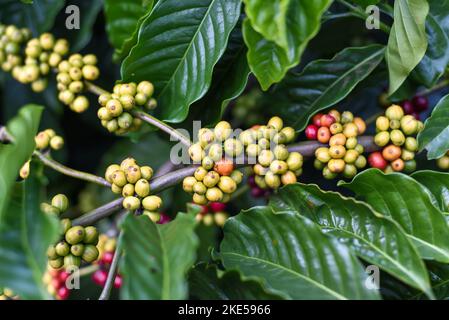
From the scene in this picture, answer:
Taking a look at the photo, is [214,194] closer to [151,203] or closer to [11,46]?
[151,203]

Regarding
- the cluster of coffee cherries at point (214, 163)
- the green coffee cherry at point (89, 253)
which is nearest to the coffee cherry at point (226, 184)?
the cluster of coffee cherries at point (214, 163)

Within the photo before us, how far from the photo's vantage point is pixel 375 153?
147 centimetres

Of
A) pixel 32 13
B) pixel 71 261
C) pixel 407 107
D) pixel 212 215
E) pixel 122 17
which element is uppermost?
pixel 32 13

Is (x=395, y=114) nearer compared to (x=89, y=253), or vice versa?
(x=89, y=253)

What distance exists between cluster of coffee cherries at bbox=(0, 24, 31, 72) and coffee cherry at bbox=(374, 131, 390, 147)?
1061 mm

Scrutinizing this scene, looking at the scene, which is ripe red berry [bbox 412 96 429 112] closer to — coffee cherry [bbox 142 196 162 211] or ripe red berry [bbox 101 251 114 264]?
coffee cherry [bbox 142 196 162 211]

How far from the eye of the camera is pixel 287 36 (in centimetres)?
116

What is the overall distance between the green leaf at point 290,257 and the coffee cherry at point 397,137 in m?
0.35

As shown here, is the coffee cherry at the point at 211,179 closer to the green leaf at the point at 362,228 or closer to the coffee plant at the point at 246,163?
the coffee plant at the point at 246,163

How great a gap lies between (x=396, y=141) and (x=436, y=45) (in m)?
0.28

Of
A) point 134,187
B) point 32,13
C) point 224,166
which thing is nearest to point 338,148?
point 224,166

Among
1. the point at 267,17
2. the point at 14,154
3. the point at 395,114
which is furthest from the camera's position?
the point at 395,114

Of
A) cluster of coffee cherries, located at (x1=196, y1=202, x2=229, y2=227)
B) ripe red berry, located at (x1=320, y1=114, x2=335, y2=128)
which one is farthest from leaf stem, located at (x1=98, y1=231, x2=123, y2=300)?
cluster of coffee cherries, located at (x1=196, y1=202, x2=229, y2=227)

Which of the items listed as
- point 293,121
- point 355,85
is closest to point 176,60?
point 293,121
